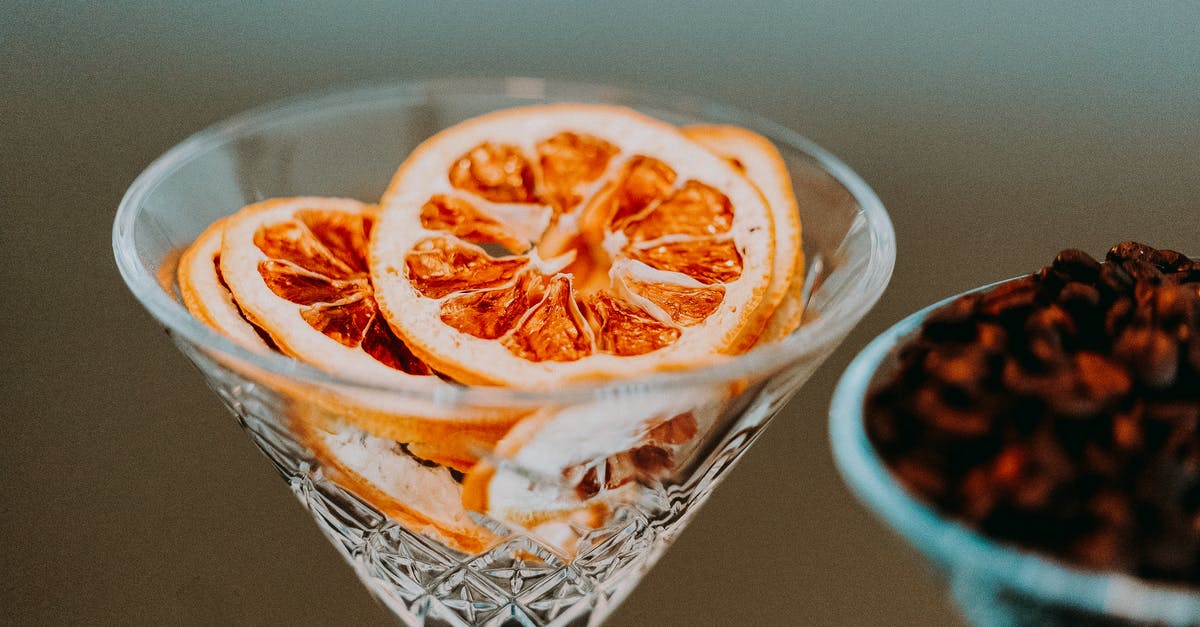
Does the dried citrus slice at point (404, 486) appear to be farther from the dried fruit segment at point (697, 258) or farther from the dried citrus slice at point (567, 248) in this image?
the dried fruit segment at point (697, 258)

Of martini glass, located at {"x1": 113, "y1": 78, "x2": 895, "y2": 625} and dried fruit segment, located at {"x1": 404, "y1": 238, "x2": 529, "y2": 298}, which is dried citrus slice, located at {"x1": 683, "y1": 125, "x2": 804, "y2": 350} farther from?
dried fruit segment, located at {"x1": 404, "y1": 238, "x2": 529, "y2": 298}

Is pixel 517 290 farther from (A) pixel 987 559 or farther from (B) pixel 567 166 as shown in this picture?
(A) pixel 987 559

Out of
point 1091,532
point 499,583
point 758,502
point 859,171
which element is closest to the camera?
point 1091,532

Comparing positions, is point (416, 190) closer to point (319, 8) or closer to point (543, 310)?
point (543, 310)

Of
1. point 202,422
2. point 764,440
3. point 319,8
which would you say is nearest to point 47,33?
point 319,8

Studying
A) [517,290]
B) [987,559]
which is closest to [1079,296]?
[987,559]

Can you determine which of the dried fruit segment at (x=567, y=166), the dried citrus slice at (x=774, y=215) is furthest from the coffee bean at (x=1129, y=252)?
the dried fruit segment at (x=567, y=166)
